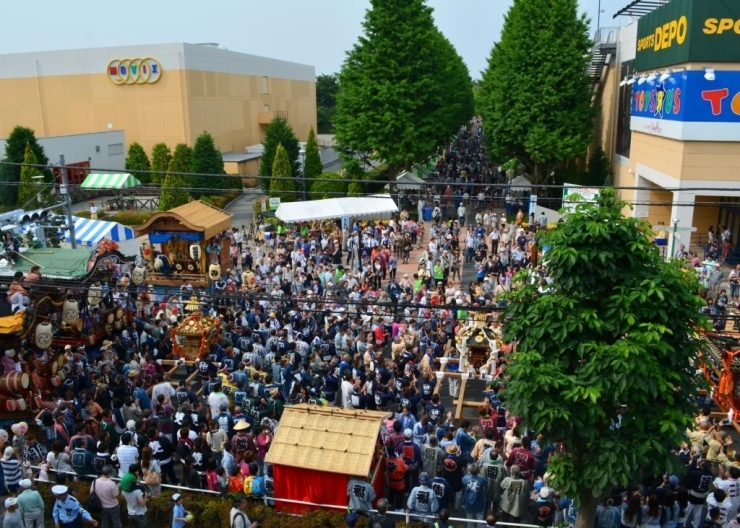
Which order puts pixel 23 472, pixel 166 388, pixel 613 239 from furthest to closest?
pixel 166 388
pixel 23 472
pixel 613 239

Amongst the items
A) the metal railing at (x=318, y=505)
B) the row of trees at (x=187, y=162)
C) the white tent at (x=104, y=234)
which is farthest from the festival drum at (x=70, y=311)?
the row of trees at (x=187, y=162)

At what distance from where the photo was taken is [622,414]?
7.38 meters

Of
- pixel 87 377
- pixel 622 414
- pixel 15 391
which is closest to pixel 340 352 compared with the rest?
pixel 87 377

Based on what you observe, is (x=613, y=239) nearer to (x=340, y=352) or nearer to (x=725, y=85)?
(x=340, y=352)

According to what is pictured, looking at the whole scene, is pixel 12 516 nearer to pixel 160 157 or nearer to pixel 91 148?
pixel 160 157

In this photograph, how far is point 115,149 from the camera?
159ft

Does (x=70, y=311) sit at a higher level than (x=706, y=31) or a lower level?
lower

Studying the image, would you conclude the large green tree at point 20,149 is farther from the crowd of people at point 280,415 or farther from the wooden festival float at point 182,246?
the crowd of people at point 280,415

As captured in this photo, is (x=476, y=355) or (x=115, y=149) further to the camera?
(x=115, y=149)

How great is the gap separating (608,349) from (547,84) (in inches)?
1206

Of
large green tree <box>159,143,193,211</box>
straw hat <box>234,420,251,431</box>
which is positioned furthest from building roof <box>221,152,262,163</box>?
straw hat <box>234,420,251,431</box>

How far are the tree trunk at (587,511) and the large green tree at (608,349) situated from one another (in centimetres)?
50

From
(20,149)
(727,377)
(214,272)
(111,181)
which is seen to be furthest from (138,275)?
(20,149)

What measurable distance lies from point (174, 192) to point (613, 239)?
111 ft
